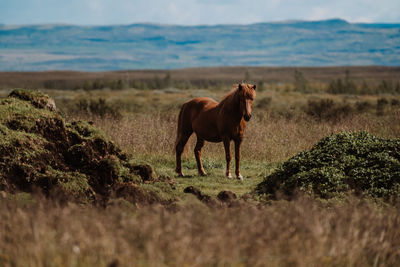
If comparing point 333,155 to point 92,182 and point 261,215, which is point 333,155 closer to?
point 92,182

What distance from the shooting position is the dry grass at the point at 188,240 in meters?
4.13

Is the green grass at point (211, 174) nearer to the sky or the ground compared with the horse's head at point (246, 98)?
nearer to the ground

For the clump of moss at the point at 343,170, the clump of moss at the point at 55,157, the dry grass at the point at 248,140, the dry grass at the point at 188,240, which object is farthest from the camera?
the dry grass at the point at 248,140

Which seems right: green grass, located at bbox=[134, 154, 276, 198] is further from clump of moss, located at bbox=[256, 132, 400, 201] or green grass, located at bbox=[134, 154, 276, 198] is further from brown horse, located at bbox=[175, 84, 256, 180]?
clump of moss, located at bbox=[256, 132, 400, 201]

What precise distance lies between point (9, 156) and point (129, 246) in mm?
4500

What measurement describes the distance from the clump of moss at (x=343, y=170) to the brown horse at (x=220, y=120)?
140 cm

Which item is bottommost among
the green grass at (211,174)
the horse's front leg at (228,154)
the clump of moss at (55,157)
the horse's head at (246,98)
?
the green grass at (211,174)

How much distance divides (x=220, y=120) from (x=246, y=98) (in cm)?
97

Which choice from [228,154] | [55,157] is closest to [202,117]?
[228,154]

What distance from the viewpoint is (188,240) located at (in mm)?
4125

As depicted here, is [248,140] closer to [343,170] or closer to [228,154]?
[228,154]

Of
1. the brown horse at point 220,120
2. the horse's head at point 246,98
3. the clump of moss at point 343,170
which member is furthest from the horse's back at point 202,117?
the clump of moss at point 343,170

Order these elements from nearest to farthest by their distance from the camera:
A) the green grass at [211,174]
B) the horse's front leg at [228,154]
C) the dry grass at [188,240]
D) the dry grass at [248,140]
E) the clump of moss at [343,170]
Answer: the dry grass at [188,240] < the clump of moss at [343,170] < the green grass at [211,174] < the horse's front leg at [228,154] < the dry grass at [248,140]

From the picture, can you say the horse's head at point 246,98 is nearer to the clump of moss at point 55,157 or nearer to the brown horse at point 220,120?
the brown horse at point 220,120
